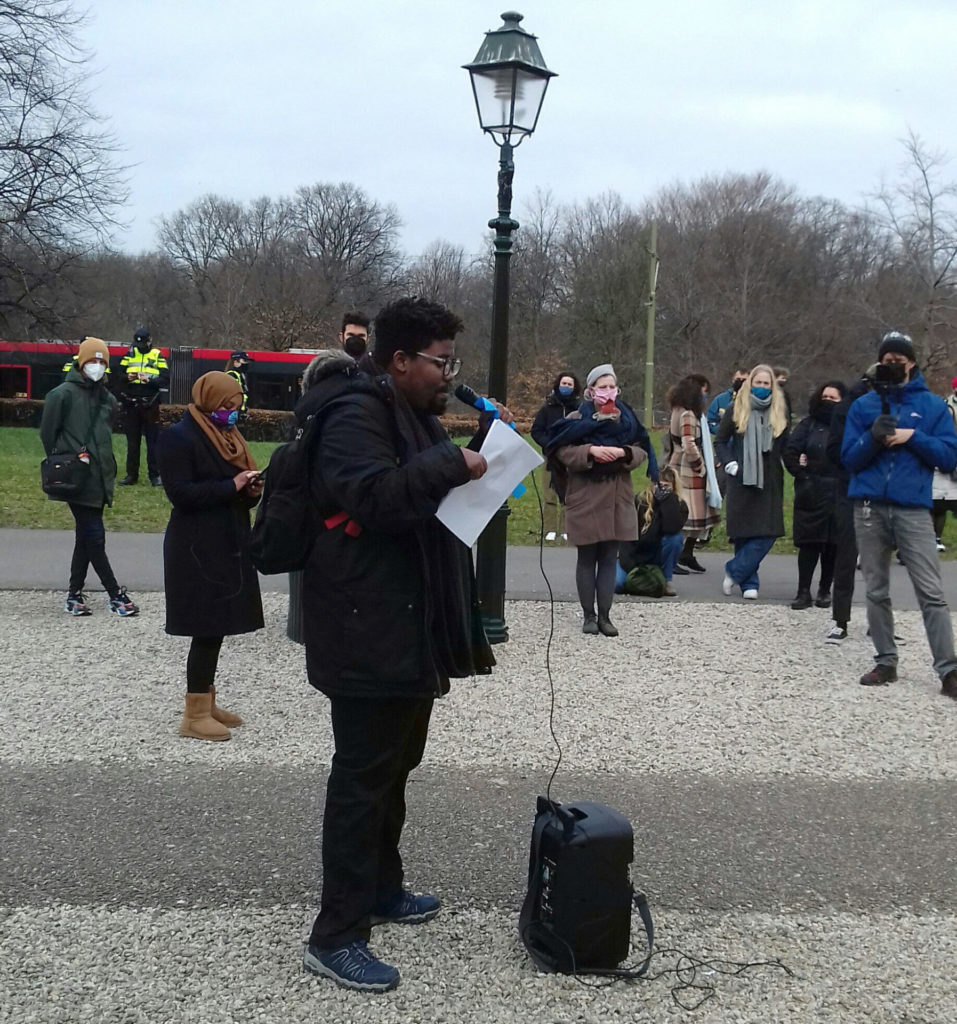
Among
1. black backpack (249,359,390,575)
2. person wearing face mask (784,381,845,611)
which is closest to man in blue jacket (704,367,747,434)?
person wearing face mask (784,381,845,611)

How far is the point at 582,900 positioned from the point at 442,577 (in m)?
A: 1.04

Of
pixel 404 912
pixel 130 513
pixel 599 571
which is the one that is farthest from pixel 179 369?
pixel 404 912

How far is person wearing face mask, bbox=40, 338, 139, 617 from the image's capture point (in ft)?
26.2

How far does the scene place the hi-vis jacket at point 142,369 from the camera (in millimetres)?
15734

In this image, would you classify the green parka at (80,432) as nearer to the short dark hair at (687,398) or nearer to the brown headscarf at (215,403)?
the brown headscarf at (215,403)

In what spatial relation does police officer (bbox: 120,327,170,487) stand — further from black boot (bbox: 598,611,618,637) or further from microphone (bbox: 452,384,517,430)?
microphone (bbox: 452,384,517,430)

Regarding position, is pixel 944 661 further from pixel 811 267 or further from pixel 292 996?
pixel 811 267

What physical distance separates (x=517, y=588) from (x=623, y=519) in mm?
2219

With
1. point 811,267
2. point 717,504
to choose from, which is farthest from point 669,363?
point 717,504

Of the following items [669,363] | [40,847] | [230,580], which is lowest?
[40,847]

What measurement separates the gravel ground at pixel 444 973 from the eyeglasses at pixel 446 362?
5.74 ft

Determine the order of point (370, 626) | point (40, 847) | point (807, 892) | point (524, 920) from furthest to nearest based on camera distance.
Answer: point (40, 847), point (807, 892), point (524, 920), point (370, 626)

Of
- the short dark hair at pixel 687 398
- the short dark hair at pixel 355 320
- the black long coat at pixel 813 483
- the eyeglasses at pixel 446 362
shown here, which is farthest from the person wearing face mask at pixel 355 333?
the black long coat at pixel 813 483

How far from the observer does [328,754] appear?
5293mm
